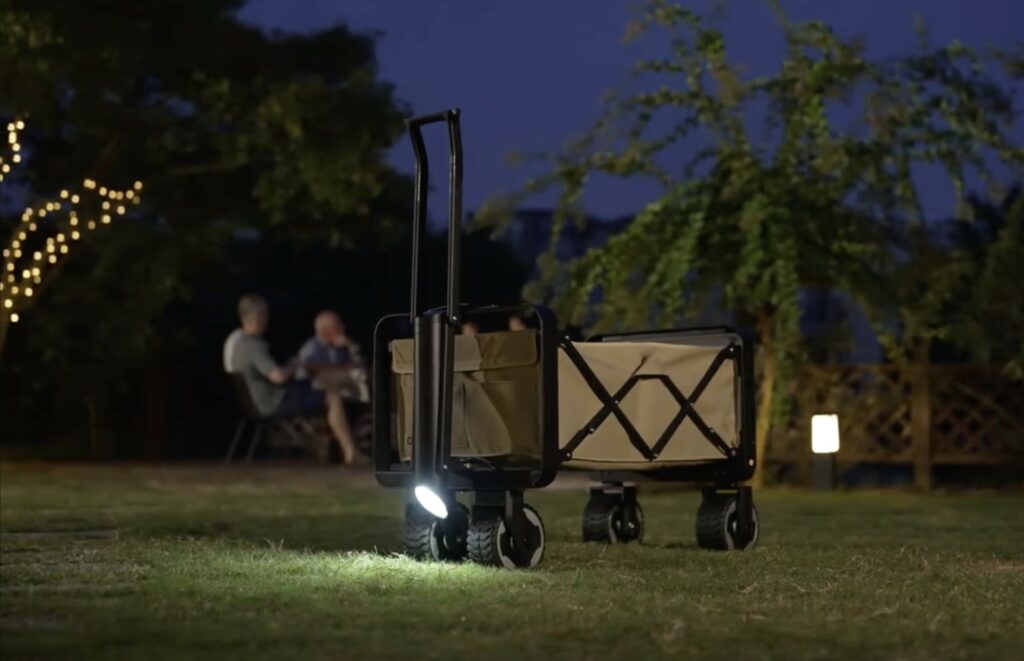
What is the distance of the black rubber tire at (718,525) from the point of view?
9.23 metres

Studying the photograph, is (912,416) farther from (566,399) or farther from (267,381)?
(566,399)

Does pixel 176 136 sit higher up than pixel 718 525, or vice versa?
pixel 176 136

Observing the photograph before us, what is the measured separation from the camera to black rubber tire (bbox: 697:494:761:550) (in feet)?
30.3

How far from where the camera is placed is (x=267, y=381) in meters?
19.9

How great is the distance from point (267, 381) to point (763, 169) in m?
7.40

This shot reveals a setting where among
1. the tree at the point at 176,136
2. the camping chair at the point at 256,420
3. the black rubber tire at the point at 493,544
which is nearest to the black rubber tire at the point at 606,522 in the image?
the black rubber tire at the point at 493,544

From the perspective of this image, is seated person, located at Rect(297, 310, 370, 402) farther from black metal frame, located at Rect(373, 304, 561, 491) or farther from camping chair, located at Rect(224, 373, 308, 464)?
black metal frame, located at Rect(373, 304, 561, 491)

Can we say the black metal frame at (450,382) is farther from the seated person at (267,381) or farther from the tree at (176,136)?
the seated person at (267,381)

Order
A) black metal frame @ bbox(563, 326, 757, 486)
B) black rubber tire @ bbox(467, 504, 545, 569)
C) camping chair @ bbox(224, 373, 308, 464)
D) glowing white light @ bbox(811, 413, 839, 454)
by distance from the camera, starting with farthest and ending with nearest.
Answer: camping chair @ bbox(224, 373, 308, 464) < glowing white light @ bbox(811, 413, 839, 454) < black metal frame @ bbox(563, 326, 757, 486) < black rubber tire @ bbox(467, 504, 545, 569)

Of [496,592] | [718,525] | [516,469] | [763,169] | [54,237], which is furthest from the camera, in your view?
[54,237]

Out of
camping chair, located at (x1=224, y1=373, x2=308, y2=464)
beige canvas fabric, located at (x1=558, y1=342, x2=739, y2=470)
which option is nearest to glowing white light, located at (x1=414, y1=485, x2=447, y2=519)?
beige canvas fabric, located at (x1=558, y1=342, x2=739, y2=470)

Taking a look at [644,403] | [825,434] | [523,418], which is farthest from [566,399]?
[825,434]

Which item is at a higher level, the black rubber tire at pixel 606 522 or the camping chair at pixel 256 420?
the camping chair at pixel 256 420

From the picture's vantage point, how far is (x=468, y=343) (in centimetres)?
848
